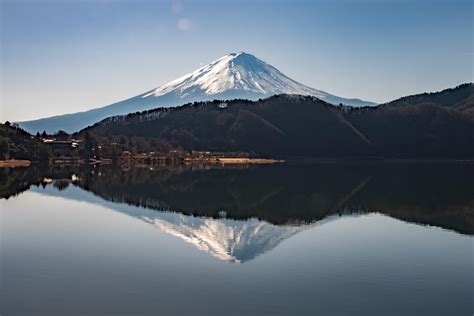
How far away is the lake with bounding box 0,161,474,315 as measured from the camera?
7.83 m

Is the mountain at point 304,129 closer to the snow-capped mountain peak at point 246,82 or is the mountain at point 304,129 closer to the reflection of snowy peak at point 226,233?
the reflection of snowy peak at point 226,233

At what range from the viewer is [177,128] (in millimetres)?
96312

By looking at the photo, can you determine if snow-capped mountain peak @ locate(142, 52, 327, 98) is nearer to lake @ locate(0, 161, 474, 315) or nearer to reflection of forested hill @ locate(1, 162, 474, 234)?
reflection of forested hill @ locate(1, 162, 474, 234)

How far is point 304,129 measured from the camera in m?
94.9

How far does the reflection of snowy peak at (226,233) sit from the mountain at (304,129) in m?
68.1

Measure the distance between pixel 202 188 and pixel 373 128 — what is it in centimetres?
7767

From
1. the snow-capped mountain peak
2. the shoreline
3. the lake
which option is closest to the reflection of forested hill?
the lake

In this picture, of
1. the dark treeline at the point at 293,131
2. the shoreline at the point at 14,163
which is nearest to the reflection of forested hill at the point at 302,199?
the shoreline at the point at 14,163

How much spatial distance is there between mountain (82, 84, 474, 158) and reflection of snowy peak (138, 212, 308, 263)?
6813 cm

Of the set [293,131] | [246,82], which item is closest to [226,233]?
[293,131]

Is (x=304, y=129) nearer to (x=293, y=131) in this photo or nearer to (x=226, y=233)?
(x=293, y=131)

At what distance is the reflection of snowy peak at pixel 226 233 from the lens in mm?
12335

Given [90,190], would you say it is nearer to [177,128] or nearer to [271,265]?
[271,265]

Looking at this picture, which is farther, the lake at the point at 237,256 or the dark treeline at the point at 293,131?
the dark treeline at the point at 293,131
